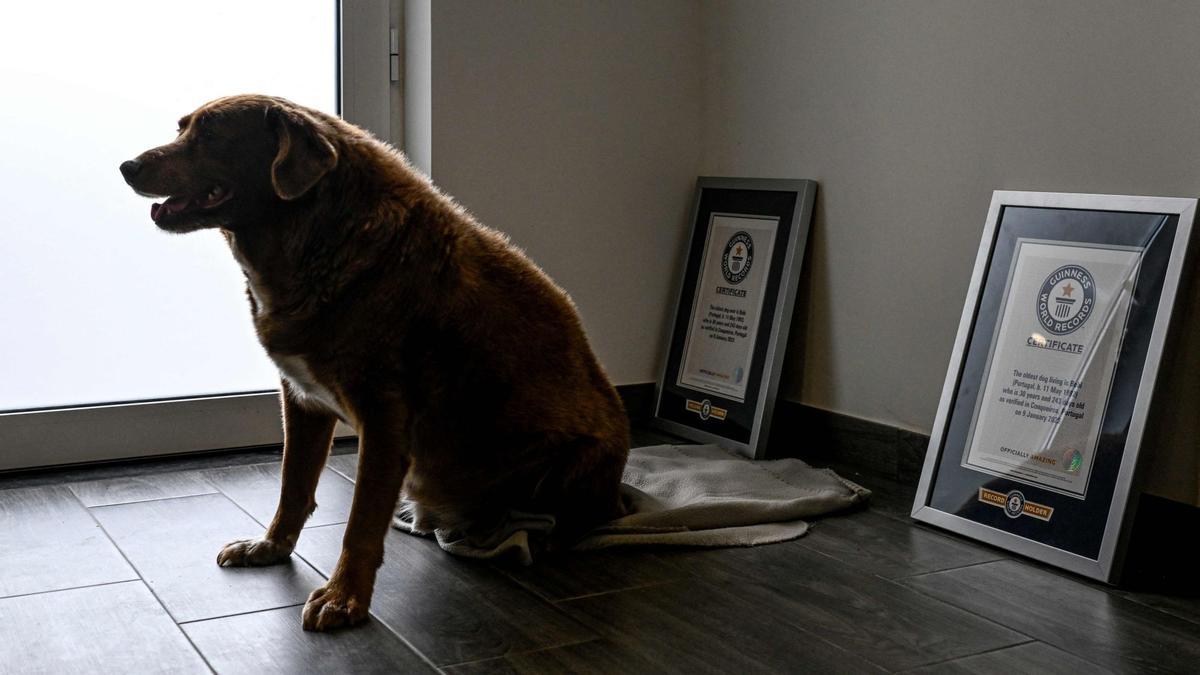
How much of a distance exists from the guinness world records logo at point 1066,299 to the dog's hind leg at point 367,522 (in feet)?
4.61

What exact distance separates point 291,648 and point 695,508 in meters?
0.98

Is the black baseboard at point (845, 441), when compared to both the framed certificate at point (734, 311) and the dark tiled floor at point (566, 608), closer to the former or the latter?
the framed certificate at point (734, 311)

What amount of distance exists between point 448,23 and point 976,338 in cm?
163

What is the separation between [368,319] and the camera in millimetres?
1938

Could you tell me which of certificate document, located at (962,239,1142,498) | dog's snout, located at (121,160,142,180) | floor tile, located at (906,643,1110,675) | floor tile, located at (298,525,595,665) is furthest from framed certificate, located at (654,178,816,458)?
dog's snout, located at (121,160,142,180)

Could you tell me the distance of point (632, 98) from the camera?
346 centimetres

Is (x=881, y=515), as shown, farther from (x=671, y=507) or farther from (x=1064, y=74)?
(x=1064, y=74)

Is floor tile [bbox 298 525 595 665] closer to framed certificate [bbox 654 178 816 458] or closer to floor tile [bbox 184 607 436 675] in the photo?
floor tile [bbox 184 607 436 675]

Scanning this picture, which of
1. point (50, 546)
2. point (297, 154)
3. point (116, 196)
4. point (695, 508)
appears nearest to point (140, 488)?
point (50, 546)

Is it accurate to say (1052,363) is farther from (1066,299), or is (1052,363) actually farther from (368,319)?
(368,319)

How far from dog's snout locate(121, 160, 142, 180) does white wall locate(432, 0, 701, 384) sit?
1.30 m

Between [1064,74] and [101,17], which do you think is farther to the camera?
[101,17]

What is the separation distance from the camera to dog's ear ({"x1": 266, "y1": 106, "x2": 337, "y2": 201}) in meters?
1.89

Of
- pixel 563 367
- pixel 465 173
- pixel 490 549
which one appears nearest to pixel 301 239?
pixel 563 367
